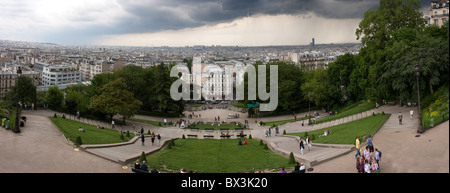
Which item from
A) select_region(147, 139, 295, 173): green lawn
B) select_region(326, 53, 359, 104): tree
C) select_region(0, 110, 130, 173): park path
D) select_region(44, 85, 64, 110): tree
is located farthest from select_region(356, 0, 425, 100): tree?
select_region(44, 85, 64, 110): tree

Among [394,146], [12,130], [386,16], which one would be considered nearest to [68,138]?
[12,130]

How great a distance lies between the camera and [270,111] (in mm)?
60000

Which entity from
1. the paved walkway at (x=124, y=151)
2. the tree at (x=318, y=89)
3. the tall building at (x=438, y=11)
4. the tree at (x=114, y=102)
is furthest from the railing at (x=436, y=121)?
the tall building at (x=438, y=11)

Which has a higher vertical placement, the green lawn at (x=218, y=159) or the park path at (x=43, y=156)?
the park path at (x=43, y=156)

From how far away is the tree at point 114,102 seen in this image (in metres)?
43.0

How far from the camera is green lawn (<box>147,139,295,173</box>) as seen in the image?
21.2 meters

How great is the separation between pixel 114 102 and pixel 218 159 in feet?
79.2

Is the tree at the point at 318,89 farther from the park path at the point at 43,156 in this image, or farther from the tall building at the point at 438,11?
the park path at the point at 43,156

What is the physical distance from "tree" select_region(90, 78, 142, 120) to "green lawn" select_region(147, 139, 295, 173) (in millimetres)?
15904

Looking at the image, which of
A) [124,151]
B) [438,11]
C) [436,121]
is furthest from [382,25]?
[124,151]

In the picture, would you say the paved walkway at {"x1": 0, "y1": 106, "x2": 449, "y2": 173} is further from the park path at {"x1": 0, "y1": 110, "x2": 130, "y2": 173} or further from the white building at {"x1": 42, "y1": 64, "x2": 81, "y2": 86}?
the white building at {"x1": 42, "y1": 64, "x2": 81, "y2": 86}

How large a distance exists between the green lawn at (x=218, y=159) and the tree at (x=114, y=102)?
15.9 m

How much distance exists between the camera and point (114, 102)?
43500 millimetres
